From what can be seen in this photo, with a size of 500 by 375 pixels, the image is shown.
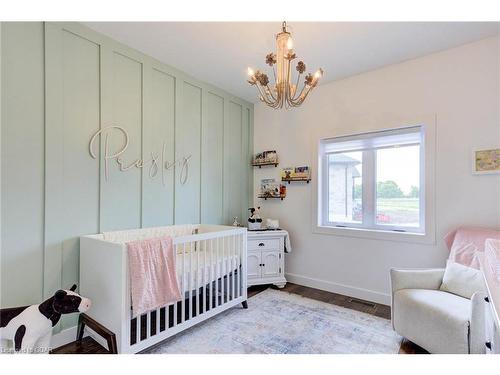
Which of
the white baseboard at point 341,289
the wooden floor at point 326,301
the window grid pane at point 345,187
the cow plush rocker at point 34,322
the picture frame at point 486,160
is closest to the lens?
the cow plush rocker at point 34,322

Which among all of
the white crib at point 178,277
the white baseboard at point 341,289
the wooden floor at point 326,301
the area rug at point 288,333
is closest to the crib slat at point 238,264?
the white crib at point 178,277

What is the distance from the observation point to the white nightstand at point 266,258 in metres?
2.95

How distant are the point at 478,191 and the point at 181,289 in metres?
2.59

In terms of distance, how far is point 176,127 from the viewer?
105 inches

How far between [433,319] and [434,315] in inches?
1.1

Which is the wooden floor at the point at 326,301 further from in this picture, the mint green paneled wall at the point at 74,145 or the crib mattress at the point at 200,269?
the crib mattress at the point at 200,269

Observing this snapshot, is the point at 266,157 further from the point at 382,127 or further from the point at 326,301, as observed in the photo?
the point at 326,301

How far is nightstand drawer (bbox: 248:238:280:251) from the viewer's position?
2.96 meters

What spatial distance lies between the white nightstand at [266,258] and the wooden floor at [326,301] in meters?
0.14

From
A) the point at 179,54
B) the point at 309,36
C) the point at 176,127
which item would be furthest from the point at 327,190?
the point at 179,54

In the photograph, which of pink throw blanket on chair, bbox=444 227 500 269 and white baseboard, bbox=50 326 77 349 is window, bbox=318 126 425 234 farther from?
white baseboard, bbox=50 326 77 349

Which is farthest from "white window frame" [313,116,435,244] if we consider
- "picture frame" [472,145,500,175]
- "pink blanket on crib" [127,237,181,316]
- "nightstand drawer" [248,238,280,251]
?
"pink blanket on crib" [127,237,181,316]
